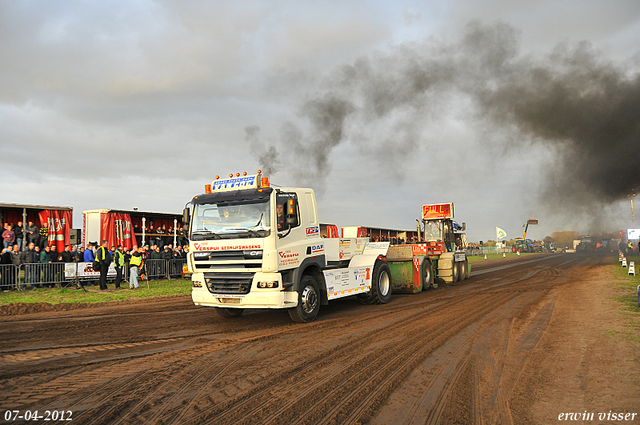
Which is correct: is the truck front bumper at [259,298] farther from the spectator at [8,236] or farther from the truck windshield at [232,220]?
the spectator at [8,236]

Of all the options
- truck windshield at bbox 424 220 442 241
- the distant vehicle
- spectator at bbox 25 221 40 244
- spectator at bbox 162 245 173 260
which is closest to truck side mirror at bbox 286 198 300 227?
truck windshield at bbox 424 220 442 241

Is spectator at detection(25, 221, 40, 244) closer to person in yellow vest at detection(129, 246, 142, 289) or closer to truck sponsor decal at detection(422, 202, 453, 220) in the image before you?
person in yellow vest at detection(129, 246, 142, 289)

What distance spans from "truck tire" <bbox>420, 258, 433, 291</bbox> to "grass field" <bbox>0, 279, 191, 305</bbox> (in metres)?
9.02

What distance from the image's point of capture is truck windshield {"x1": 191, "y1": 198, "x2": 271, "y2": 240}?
8289mm

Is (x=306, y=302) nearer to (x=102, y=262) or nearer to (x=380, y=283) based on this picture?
(x=380, y=283)

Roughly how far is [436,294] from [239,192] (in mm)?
8861

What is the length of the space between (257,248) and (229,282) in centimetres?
101

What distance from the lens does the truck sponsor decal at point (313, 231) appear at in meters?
9.23

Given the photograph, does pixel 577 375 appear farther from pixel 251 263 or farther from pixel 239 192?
pixel 239 192

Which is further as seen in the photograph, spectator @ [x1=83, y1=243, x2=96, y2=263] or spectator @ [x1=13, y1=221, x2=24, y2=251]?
spectator @ [x1=13, y1=221, x2=24, y2=251]

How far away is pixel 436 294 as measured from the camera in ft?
47.6

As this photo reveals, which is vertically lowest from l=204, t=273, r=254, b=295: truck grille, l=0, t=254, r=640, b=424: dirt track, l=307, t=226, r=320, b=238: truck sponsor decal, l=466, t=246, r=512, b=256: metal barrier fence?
l=466, t=246, r=512, b=256: metal barrier fence

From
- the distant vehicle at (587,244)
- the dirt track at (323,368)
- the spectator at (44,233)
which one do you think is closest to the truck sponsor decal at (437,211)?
the dirt track at (323,368)

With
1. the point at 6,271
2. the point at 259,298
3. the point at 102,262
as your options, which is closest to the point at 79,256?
the point at 102,262
